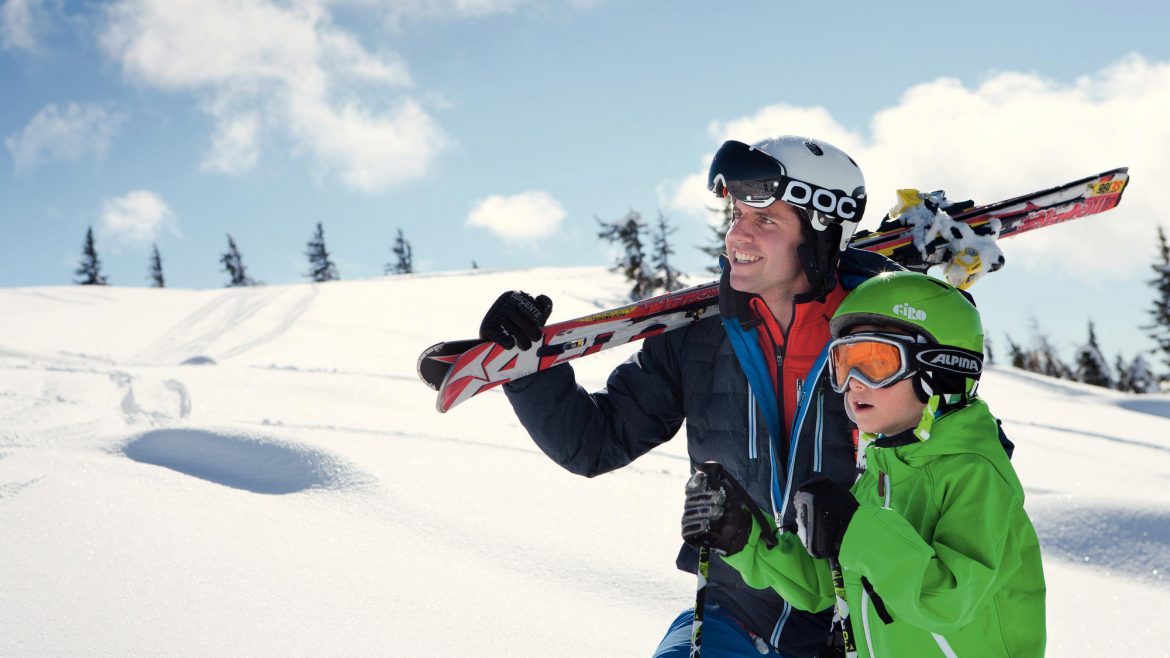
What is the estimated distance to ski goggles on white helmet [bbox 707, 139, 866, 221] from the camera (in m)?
2.75

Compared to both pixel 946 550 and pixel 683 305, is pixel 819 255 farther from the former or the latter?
pixel 946 550

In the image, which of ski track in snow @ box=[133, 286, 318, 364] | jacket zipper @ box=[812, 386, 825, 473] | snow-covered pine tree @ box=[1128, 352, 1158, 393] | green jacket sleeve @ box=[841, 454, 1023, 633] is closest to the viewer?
green jacket sleeve @ box=[841, 454, 1023, 633]

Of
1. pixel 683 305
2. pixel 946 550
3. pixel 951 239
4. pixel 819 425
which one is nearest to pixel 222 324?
pixel 683 305

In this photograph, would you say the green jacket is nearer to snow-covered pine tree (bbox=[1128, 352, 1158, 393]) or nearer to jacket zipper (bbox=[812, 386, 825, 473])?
jacket zipper (bbox=[812, 386, 825, 473])

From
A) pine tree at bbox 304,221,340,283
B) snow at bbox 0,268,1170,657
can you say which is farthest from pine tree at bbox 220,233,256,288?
snow at bbox 0,268,1170,657

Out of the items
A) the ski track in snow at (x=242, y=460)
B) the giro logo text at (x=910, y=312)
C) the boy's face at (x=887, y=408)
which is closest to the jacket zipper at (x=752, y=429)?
the boy's face at (x=887, y=408)

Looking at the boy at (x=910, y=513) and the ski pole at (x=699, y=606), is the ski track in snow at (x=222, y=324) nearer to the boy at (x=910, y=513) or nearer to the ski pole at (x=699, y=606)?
the ski pole at (x=699, y=606)

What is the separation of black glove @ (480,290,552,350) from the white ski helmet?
0.90 meters

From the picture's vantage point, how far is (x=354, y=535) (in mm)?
4109

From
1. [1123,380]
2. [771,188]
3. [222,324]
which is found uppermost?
[222,324]

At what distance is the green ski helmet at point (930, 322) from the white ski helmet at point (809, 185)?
0.51 meters

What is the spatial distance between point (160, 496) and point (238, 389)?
4821 millimetres

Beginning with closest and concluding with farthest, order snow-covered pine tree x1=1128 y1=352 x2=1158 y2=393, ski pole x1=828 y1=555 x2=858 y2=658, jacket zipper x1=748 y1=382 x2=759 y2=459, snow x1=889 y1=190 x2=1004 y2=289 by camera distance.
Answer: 1. ski pole x1=828 y1=555 x2=858 y2=658
2. jacket zipper x1=748 y1=382 x2=759 y2=459
3. snow x1=889 y1=190 x2=1004 y2=289
4. snow-covered pine tree x1=1128 y1=352 x2=1158 y2=393

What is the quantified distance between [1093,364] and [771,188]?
1613 inches
